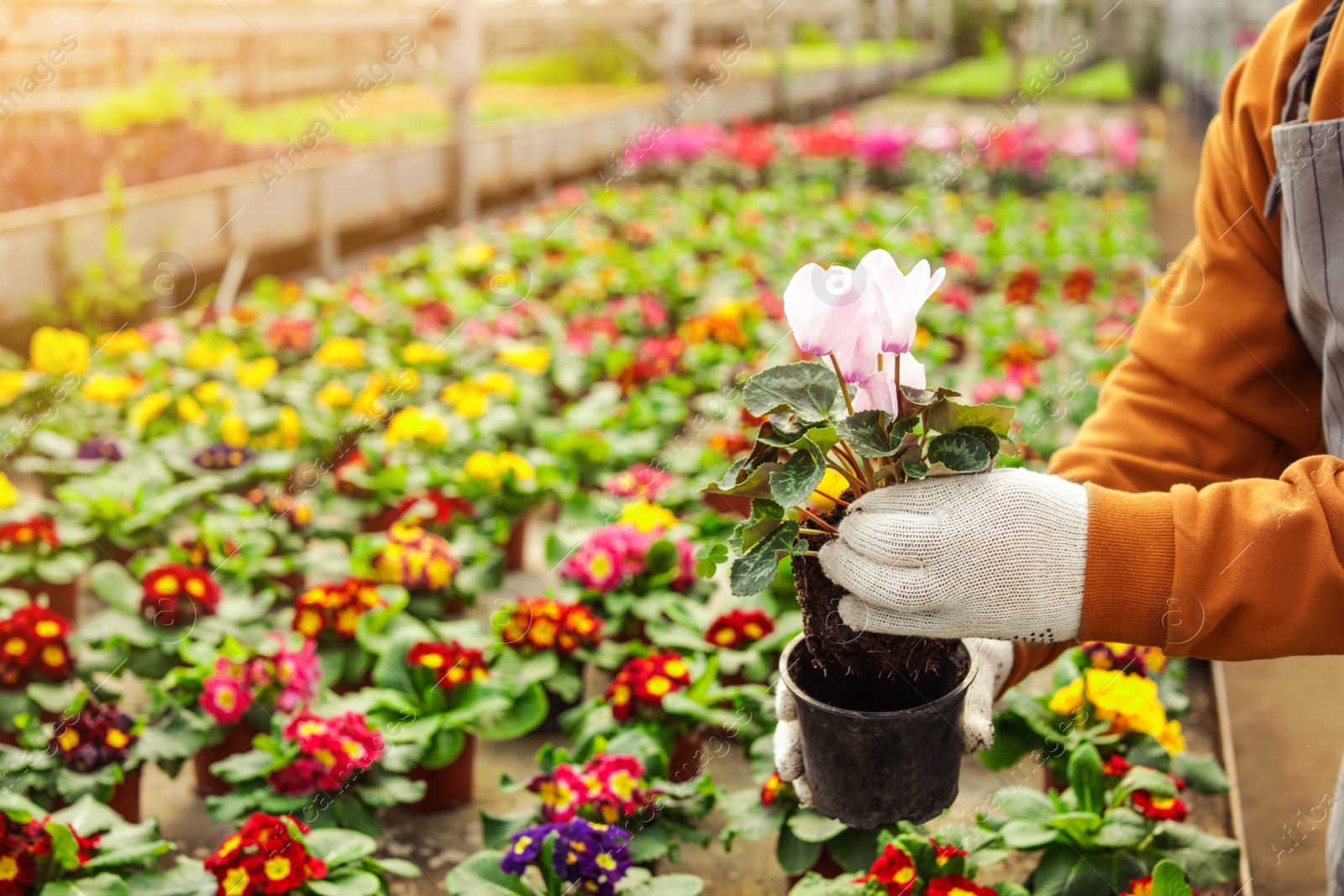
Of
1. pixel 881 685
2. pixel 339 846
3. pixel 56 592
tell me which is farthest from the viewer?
pixel 56 592

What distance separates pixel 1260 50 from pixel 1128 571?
63 centimetres

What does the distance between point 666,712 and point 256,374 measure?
6.24 ft

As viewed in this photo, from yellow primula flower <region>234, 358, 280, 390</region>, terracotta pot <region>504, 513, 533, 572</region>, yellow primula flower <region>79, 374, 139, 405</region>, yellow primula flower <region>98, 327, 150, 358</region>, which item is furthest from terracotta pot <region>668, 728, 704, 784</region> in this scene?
yellow primula flower <region>98, 327, 150, 358</region>

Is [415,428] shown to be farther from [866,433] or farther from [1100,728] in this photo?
[866,433]

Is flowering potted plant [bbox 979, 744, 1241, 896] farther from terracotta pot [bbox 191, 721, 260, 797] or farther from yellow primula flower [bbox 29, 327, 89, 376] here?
yellow primula flower [bbox 29, 327, 89, 376]

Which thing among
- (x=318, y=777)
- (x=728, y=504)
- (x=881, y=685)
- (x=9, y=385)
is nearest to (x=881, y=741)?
(x=881, y=685)

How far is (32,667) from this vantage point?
2035mm

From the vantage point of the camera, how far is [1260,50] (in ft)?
4.18

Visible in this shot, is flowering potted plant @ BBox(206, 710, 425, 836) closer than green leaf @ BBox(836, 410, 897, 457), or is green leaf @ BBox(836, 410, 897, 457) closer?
green leaf @ BBox(836, 410, 897, 457)

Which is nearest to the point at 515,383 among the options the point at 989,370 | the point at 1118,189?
the point at 989,370

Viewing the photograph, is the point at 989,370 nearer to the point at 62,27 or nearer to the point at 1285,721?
the point at 1285,721

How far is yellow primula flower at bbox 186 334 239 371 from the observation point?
3.52 metres

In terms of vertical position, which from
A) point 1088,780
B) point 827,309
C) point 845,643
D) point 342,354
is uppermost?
point 827,309

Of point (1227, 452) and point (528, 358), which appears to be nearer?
point (1227, 452)
